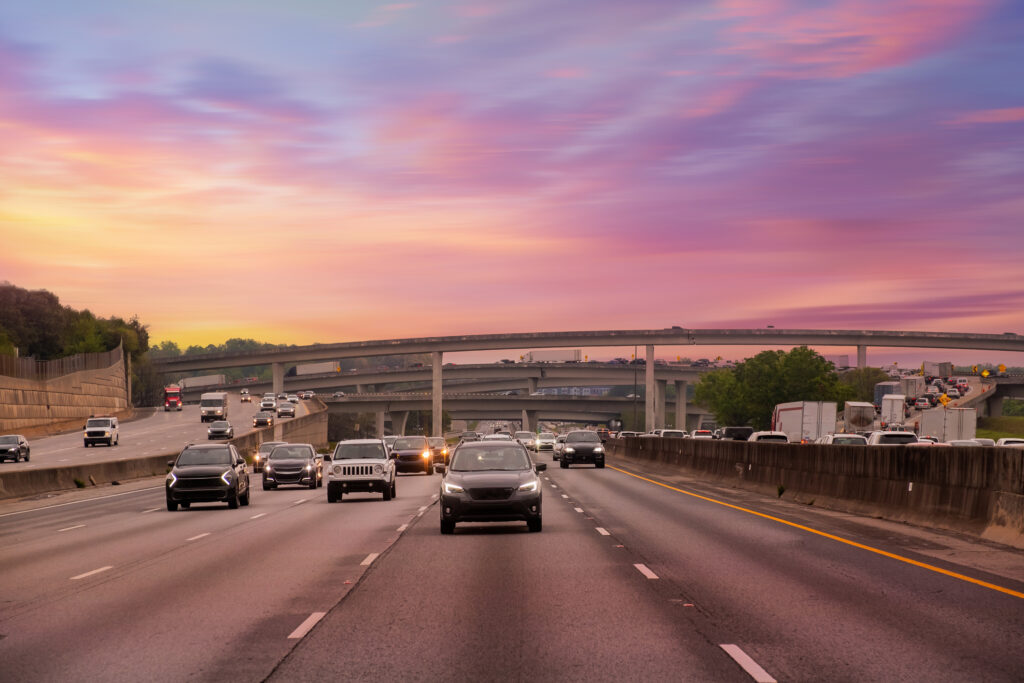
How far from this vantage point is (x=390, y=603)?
13.3 metres

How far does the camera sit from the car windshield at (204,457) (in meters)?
32.0

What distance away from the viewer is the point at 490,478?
2242 cm

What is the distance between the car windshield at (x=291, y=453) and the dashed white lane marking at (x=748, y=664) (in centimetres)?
3608

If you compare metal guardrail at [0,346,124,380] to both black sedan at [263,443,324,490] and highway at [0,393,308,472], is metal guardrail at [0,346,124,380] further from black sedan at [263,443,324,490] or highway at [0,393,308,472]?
black sedan at [263,443,324,490]

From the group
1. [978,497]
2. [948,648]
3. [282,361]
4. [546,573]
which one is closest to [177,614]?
[546,573]

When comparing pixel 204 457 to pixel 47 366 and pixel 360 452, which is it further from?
pixel 47 366

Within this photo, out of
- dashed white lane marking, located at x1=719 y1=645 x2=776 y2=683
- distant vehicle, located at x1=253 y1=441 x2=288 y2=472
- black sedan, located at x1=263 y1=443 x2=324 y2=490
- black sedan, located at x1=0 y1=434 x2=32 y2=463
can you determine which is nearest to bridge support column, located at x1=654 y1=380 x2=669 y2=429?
distant vehicle, located at x1=253 y1=441 x2=288 y2=472

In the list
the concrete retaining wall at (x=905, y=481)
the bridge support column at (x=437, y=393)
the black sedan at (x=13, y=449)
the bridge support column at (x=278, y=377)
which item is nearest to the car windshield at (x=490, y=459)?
the concrete retaining wall at (x=905, y=481)

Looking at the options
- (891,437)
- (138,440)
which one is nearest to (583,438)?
(891,437)

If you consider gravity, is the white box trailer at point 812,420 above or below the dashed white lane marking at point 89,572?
above

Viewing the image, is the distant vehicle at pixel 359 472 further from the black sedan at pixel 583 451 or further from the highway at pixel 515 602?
the black sedan at pixel 583 451

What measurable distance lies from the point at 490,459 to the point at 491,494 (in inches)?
64.9

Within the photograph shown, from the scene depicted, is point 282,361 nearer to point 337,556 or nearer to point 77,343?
point 77,343

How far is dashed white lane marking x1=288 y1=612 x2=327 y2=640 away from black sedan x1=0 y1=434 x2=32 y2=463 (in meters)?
58.0
